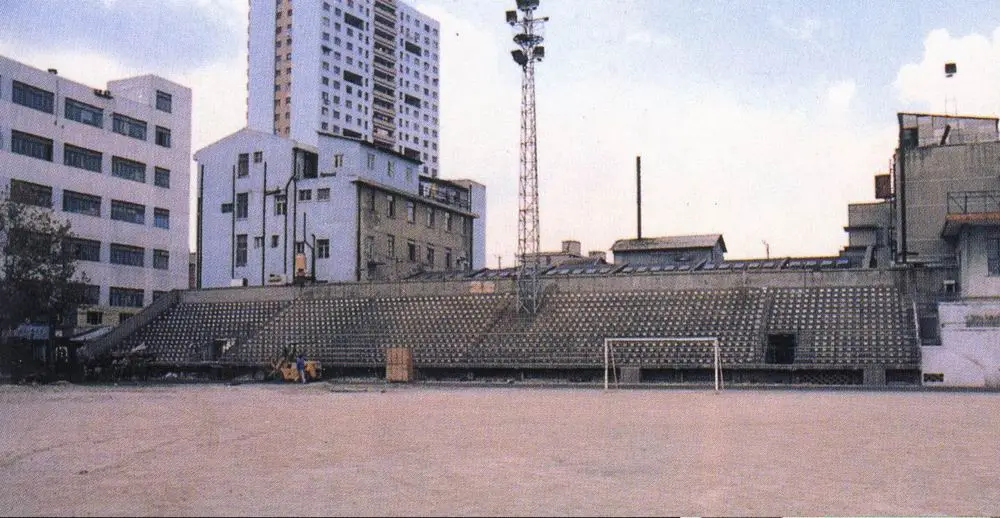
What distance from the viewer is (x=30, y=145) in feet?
212

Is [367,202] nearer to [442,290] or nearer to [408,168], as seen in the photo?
[408,168]

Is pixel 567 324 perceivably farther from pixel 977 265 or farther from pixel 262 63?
pixel 262 63

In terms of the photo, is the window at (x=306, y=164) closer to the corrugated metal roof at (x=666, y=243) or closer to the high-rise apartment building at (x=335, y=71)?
the corrugated metal roof at (x=666, y=243)

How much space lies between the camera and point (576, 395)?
3425cm

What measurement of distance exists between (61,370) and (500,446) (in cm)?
4208

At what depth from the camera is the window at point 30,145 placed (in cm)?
6338

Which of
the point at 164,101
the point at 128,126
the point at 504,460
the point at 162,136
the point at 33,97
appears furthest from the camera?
the point at 164,101

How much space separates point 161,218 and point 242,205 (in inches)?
340

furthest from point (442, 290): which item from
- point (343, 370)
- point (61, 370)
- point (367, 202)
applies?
point (61, 370)

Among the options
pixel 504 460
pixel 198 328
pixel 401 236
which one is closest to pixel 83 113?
Answer: pixel 198 328

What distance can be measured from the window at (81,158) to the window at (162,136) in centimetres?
611

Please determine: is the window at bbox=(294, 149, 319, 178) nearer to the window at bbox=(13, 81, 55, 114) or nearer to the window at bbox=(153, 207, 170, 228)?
the window at bbox=(153, 207, 170, 228)

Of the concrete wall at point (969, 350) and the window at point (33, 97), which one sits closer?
the concrete wall at point (969, 350)

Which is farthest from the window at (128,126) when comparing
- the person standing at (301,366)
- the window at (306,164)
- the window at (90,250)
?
the person standing at (301,366)
